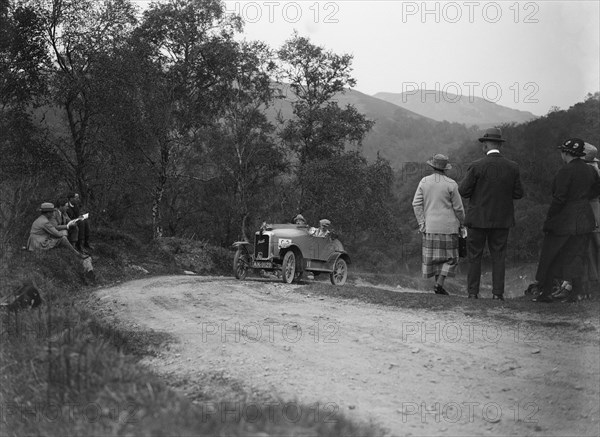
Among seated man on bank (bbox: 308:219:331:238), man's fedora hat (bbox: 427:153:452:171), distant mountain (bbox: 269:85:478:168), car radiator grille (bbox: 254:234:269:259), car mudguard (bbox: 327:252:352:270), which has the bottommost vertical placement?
car mudguard (bbox: 327:252:352:270)

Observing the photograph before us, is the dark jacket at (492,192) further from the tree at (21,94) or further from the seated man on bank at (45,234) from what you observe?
the tree at (21,94)

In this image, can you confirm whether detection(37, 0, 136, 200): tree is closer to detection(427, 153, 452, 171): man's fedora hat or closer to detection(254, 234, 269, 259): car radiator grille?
detection(254, 234, 269, 259): car radiator grille

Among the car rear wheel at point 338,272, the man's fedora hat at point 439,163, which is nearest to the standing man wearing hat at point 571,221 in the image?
the man's fedora hat at point 439,163

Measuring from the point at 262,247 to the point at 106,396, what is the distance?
452 inches

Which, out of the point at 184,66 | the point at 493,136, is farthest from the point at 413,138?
the point at 493,136

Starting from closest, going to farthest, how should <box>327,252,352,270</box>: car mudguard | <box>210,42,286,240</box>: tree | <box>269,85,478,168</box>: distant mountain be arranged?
<box>327,252,352,270</box>: car mudguard → <box>210,42,286,240</box>: tree → <box>269,85,478,168</box>: distant mountain

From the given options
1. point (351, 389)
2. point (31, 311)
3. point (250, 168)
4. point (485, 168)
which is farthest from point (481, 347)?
point (250, 168)

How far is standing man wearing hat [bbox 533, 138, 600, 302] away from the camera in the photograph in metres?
8.29

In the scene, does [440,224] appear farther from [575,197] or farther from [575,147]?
[575,147]

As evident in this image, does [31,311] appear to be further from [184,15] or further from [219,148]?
[219,148]

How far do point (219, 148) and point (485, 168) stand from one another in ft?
113

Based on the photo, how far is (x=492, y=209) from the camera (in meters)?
9.04

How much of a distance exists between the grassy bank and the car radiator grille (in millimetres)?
7450

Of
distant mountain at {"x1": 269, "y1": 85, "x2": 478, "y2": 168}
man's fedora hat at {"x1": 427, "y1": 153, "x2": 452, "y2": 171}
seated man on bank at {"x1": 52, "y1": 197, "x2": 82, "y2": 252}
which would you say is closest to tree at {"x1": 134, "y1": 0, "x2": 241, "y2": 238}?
seated man on bank at {"x1": 52, "y1": 197, "x2": 82, "y2": 252}
